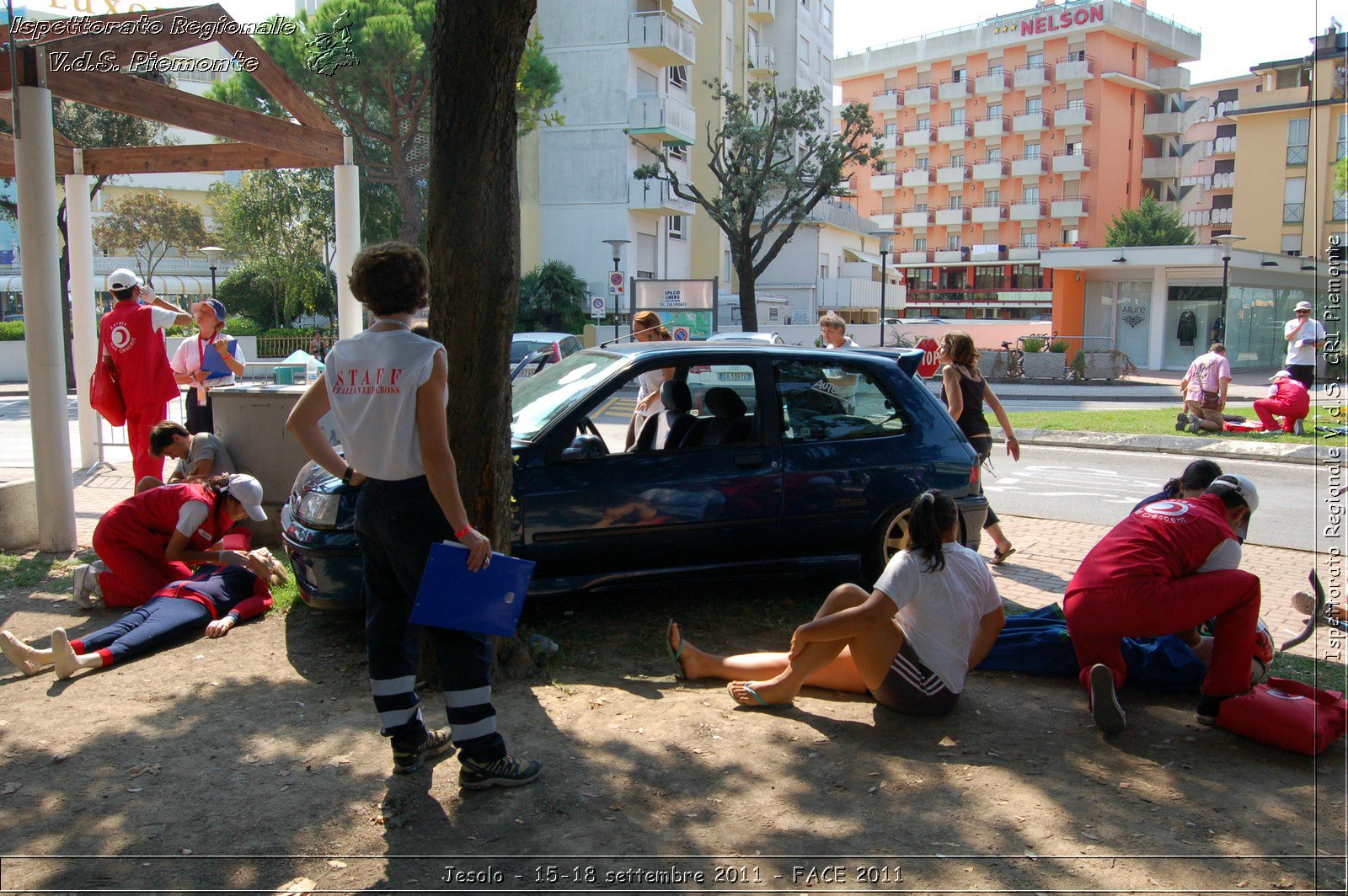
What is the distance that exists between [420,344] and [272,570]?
10.3 ft

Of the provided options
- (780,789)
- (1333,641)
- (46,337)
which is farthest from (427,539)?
(46,337)

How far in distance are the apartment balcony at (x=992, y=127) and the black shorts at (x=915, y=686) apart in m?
74.2

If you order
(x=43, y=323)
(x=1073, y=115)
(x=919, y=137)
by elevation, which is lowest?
(x=43, y=323)

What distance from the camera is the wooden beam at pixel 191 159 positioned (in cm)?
1090

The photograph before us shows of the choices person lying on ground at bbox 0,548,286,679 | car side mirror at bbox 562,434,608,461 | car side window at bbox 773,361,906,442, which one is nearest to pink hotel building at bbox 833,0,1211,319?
car side window at bbox 773,361,906,442

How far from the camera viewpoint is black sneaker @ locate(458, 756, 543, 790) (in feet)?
11.3

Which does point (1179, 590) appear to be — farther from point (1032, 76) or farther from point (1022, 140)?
point (1022, 140)

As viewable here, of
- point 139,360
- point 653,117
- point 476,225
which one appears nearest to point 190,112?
point 139,360

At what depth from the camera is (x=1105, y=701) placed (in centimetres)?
399

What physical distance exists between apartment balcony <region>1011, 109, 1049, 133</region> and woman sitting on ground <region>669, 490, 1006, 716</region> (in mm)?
72291

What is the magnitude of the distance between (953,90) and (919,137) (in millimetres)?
3959

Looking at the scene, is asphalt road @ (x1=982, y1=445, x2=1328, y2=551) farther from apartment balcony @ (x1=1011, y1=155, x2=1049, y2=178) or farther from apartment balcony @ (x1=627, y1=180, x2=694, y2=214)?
apartment balcony @ (x1=1011, y1=155, x2=1049, y2=178)

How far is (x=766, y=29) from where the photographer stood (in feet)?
177

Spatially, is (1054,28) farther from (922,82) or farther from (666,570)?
(666,570)
